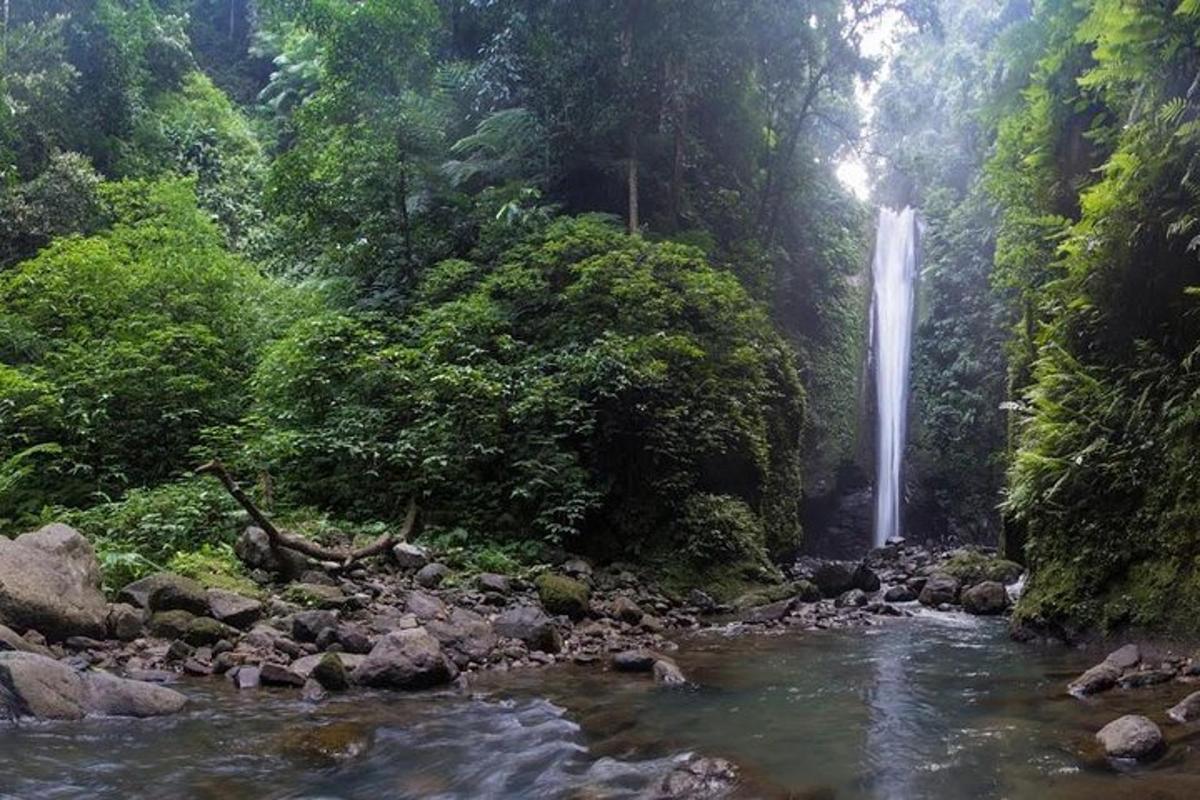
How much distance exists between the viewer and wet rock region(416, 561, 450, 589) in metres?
9.41

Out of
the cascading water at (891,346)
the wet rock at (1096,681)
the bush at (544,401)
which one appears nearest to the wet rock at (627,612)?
the bush at (544,401)

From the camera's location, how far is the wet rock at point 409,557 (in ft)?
32.4

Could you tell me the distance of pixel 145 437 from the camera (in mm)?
12516

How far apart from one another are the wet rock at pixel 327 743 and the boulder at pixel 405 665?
3.29 ft

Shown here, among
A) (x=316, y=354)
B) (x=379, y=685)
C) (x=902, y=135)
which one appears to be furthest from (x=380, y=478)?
(x=902, y=135)

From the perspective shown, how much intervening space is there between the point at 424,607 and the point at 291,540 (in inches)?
67.5

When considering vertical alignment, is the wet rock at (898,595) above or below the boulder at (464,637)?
below

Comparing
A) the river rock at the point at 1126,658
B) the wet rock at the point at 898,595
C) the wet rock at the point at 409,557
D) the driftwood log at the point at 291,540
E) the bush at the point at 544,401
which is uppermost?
the bush at the point at 544,401

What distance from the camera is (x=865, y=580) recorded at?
13250 millimetres

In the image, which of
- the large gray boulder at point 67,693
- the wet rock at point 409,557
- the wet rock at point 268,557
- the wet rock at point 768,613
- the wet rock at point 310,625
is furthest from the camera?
the wet rock at point 768,613

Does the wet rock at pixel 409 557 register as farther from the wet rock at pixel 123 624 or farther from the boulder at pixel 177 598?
the wet rock at pixel 123 624

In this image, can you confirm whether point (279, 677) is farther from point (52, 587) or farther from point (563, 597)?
point (563, 597)

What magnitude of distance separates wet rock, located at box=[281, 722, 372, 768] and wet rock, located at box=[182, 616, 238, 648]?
219 centimetres

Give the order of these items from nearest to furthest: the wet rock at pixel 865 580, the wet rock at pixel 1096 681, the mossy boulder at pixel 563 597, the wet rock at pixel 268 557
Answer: the wet rock at pixel 1096 681
the wet rock at pixel 268 557
the mossy boulder at pixel 563 597
the wet rock at pixel 865 580
